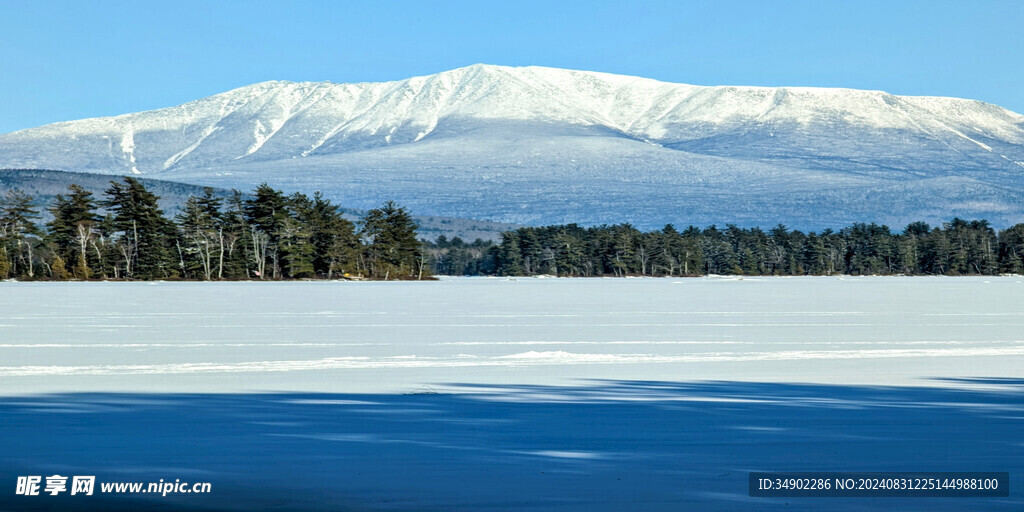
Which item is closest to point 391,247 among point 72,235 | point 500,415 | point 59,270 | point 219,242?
point 219,242

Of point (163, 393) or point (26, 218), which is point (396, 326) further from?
point (26, 218)

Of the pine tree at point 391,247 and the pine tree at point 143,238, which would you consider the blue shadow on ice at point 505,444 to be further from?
the pine tree at point 391,247

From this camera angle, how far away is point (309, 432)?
10812 mm

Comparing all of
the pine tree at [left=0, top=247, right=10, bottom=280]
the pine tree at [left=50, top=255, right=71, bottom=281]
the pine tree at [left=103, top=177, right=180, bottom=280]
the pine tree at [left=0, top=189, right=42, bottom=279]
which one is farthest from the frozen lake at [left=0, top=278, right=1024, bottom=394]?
the pine tree at [left=0, top=189, right=42, bottom=279]

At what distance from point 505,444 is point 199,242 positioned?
275 feet

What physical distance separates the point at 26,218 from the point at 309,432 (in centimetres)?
8755

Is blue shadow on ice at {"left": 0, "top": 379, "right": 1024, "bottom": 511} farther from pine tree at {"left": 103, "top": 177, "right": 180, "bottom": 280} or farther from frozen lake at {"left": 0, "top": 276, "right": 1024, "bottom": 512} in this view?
pine tree at {"left": 103, "top": 177, "right": 180, "bottom": 280}

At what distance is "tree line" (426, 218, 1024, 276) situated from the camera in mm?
129750

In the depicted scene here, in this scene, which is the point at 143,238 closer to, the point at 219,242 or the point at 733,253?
the point at 219,242

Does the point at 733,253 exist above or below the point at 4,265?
above

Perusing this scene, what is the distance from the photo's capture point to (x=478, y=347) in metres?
21.2

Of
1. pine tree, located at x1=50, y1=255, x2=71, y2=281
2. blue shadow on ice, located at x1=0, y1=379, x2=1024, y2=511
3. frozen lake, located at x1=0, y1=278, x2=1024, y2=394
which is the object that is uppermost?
pine tree, located at x1=50, y1=255, x2=71, y2=281

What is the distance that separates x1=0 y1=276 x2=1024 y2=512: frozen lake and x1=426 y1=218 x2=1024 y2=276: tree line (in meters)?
105

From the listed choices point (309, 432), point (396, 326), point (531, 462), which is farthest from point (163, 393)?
point (396, 326)
